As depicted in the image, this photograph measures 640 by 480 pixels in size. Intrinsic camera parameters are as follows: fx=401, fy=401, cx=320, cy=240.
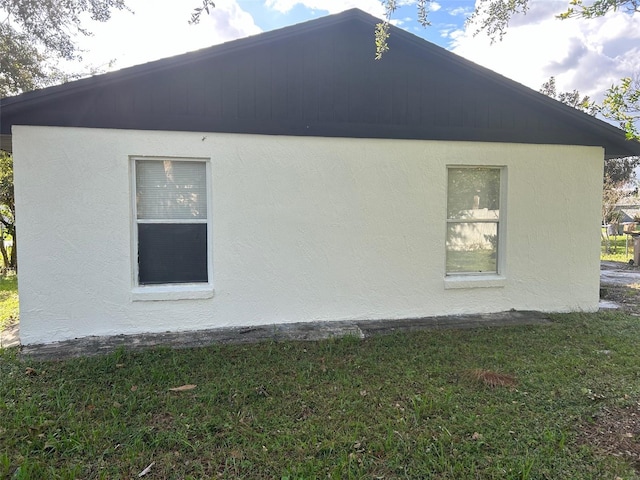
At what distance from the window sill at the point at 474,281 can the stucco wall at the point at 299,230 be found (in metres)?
0.07

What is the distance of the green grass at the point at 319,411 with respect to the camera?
8.60 ft

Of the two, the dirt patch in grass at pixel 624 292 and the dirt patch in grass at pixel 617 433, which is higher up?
the dirt patch in grass at pixel 624 292

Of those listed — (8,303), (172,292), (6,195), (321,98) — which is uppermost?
(321,98)

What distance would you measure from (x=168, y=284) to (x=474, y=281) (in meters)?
4.35

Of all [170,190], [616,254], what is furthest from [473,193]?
[616,254]

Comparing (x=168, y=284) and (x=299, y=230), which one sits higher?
(x=299, y=230)

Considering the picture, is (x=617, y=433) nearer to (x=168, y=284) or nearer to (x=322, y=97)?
(x=322, y=97)

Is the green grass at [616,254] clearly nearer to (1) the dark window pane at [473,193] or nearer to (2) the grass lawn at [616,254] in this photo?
(2) the grass lawn at [616,254]

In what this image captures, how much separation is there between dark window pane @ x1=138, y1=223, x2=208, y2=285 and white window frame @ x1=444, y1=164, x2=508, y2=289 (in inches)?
139

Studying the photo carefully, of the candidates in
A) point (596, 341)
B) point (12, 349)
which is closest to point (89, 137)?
point (12, 349)

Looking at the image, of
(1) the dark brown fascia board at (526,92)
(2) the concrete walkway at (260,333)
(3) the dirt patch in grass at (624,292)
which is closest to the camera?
(2) the concrete walkway at (260,333)

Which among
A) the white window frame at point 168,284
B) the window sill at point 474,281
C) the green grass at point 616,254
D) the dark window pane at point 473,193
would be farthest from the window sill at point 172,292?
the green grass at point 616,254

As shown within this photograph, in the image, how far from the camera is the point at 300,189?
17.9 ft

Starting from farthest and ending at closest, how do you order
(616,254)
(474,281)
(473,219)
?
(616,254)
(473,219)
(474,281)
